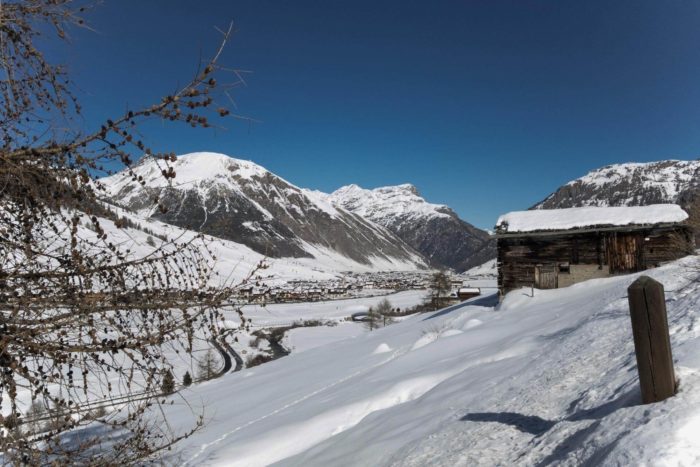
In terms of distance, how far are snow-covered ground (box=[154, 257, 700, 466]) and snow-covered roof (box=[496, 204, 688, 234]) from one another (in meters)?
6.44

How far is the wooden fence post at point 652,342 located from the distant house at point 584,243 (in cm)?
2021

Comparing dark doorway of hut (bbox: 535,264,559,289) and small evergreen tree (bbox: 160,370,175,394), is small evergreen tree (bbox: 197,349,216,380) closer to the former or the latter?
small evergreen tree (bbox: 160,370,175,394)

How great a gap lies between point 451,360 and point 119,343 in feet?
34.8

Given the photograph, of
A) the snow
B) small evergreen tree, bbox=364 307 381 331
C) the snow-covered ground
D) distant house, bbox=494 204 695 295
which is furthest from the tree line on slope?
small evergreen tree, bbox=364 307 381 331

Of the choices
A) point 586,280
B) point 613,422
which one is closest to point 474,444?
point 613,422

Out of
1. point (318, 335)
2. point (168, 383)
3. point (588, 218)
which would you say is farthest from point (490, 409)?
point (318, 335)

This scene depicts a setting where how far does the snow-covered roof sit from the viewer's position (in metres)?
21.3

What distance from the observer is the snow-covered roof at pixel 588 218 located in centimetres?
2127

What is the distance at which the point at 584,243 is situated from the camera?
877 inches

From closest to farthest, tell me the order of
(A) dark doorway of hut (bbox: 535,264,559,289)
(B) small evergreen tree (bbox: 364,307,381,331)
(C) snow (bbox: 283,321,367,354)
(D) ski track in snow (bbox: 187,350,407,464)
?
1. (D) ski track in snow (bbox: 187,350,407,464)
2. (A) dark doorway of hut (bbox: 535,264,559,289)
3. (C) snow (bbox: 283,321,367,354)
4. (B) small evergreen tree (bbox: 364,307,381,331)

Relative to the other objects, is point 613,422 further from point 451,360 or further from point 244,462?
point 451,360

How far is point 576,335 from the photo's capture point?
8.72 meters

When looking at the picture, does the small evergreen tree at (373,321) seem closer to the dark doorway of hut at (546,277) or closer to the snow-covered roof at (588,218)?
the snow-covered roof at (588,218)

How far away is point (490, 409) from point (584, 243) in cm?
1900
